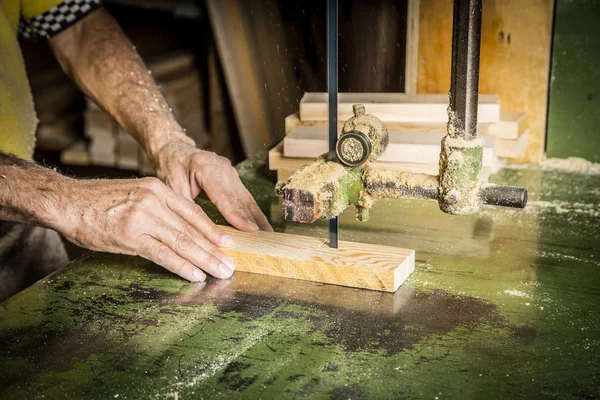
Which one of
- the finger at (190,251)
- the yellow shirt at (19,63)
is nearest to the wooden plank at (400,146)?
the finger at (190,251)

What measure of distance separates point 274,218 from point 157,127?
0.47 meters

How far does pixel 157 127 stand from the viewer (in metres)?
1.94

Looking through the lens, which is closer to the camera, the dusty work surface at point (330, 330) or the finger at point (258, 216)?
the dusty work surface at point (330, 330)

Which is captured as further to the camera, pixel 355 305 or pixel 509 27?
pixel 509 27

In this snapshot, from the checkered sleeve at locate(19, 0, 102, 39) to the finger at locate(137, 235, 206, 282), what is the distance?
3.56ft

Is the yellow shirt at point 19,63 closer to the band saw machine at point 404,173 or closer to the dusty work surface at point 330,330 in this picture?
the dusty work surface at point 330,330

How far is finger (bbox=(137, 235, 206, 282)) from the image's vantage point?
1402 mm

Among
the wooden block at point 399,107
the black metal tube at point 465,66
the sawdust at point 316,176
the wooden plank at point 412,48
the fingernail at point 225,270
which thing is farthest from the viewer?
the wooden plank at point 412,48

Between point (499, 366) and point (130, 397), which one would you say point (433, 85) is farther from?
point (130, 397)

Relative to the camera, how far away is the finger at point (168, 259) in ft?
4.60

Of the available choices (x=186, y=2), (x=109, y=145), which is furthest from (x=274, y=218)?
(x=186, y=2)

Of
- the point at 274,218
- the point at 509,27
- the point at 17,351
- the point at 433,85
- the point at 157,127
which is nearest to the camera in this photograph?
the point at 17,351

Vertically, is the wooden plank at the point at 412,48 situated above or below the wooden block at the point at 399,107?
above

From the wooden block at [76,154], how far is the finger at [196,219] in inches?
78.5
